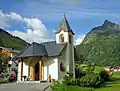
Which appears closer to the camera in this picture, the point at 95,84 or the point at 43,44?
the point at 95,84

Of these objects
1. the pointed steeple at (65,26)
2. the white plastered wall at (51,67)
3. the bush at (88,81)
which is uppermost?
the pointed steeple at (65,26)

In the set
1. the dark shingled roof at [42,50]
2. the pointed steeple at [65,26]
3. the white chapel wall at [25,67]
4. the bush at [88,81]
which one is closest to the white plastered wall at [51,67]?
the dark shingled roof at [42,50]

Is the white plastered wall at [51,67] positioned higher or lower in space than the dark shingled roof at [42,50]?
lower

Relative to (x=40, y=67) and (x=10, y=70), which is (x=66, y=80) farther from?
(x=10, y=70)

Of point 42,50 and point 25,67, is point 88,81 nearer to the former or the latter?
point 42,50

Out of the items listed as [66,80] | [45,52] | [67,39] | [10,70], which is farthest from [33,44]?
[10,70]

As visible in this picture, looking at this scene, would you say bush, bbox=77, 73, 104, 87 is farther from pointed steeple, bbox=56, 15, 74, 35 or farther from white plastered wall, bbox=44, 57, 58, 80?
pointed steeple, bbox=56, 15, 74, 35

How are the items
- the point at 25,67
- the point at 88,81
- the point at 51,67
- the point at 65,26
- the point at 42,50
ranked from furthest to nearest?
the point at 65,26 < the point at 25,67 < the point at 42,50 < the point at 51,67 < the point at 88,81

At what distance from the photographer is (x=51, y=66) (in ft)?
118

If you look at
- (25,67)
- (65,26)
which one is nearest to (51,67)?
(25,67)

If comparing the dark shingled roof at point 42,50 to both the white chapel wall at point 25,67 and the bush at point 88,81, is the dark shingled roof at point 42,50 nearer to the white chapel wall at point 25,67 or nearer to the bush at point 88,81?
the white chapel wall at point 25,67

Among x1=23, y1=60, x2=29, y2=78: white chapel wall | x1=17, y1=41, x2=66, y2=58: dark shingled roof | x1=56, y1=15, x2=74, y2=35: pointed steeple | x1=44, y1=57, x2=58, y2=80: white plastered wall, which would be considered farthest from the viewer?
x1=56, y1=15, x2=74, y2=35: pointed steeple

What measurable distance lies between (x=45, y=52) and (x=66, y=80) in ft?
38.3

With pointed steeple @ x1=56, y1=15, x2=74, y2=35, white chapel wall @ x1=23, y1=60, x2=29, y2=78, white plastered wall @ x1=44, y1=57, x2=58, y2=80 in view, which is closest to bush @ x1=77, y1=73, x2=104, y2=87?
white plastered wall @ x1=44, y1=57, x2=58, y2=80
